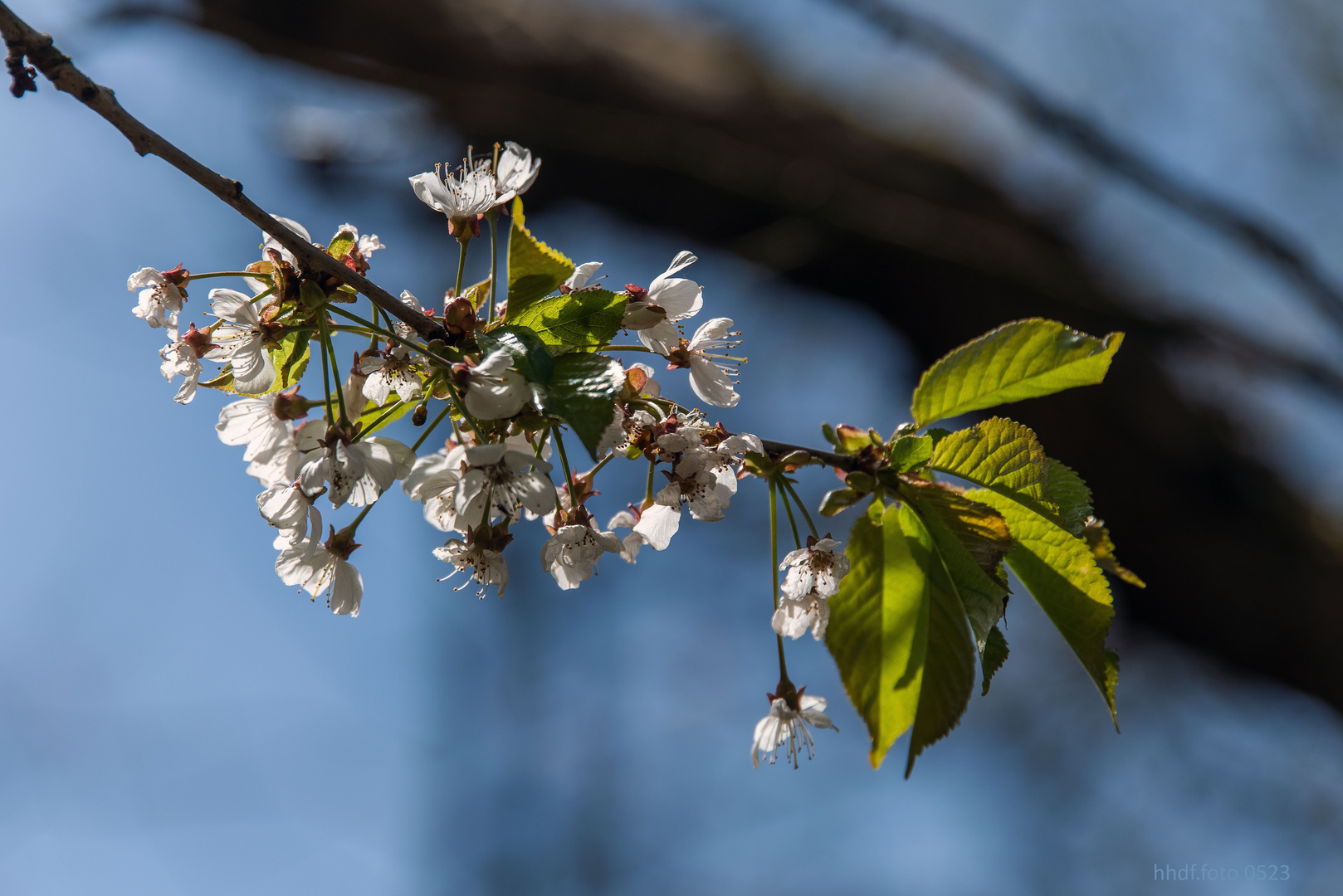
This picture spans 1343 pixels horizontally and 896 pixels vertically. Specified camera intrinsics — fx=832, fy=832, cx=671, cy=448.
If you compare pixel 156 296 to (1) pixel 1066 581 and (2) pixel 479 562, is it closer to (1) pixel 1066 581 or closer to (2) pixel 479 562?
(2) pixel 479 562

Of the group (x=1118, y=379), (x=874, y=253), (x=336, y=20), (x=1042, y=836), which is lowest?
(x=1042, y=836)

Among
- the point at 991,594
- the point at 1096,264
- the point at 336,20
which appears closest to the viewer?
the point at 991,594

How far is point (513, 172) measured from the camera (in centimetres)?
93

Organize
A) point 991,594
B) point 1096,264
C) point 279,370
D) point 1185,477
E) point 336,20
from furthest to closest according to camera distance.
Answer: point 1096,264, point 336,20, point 1185,477, point 279,370, point 991,594

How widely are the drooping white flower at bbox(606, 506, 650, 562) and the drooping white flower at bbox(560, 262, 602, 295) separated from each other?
27 centimetres

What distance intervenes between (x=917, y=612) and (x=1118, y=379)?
2.08 m

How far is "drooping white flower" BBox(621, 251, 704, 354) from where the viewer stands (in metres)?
0.86

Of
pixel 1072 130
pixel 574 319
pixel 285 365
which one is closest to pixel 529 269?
pixel 574 319

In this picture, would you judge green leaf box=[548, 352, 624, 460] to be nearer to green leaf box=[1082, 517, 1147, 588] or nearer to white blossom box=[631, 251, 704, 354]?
white blossom box=[631, 251, 704, 354]

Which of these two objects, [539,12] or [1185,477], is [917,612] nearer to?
[1185,477]

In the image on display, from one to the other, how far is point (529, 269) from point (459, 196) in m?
0.20

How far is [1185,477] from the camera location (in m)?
2.50

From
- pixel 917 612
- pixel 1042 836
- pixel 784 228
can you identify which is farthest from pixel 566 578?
pixel 1042 836

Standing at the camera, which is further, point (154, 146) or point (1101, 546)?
point (1101, 546)
